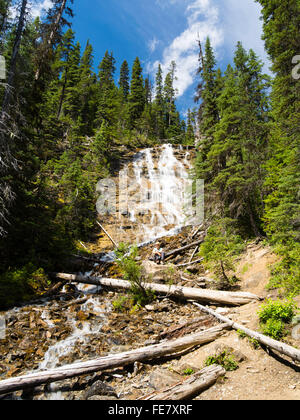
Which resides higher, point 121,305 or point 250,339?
point 250,339

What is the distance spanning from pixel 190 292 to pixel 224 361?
4.42 metres

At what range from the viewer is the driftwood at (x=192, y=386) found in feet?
12.4

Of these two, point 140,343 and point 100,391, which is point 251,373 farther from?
point 140,343

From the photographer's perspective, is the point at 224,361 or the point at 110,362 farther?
the point at 110,362

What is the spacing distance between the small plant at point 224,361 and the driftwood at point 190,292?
11.2 ft

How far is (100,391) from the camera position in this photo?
15.2ft

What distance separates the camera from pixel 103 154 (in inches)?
1254

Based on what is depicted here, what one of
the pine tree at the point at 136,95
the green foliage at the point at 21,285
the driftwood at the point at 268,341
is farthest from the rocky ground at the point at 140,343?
the pine tree at the point at 136,95

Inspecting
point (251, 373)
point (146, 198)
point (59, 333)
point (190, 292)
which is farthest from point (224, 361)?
point (146, 198)

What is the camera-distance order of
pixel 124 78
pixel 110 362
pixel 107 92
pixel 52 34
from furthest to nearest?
pixel 124 78
pixel 107 92
pixel 52 34
pixel 110 362

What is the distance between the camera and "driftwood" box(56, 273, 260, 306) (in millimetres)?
8070

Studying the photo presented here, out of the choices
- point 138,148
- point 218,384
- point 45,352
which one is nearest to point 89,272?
point 45,352

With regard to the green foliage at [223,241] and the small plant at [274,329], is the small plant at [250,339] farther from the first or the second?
the green foliage at [223,241]
